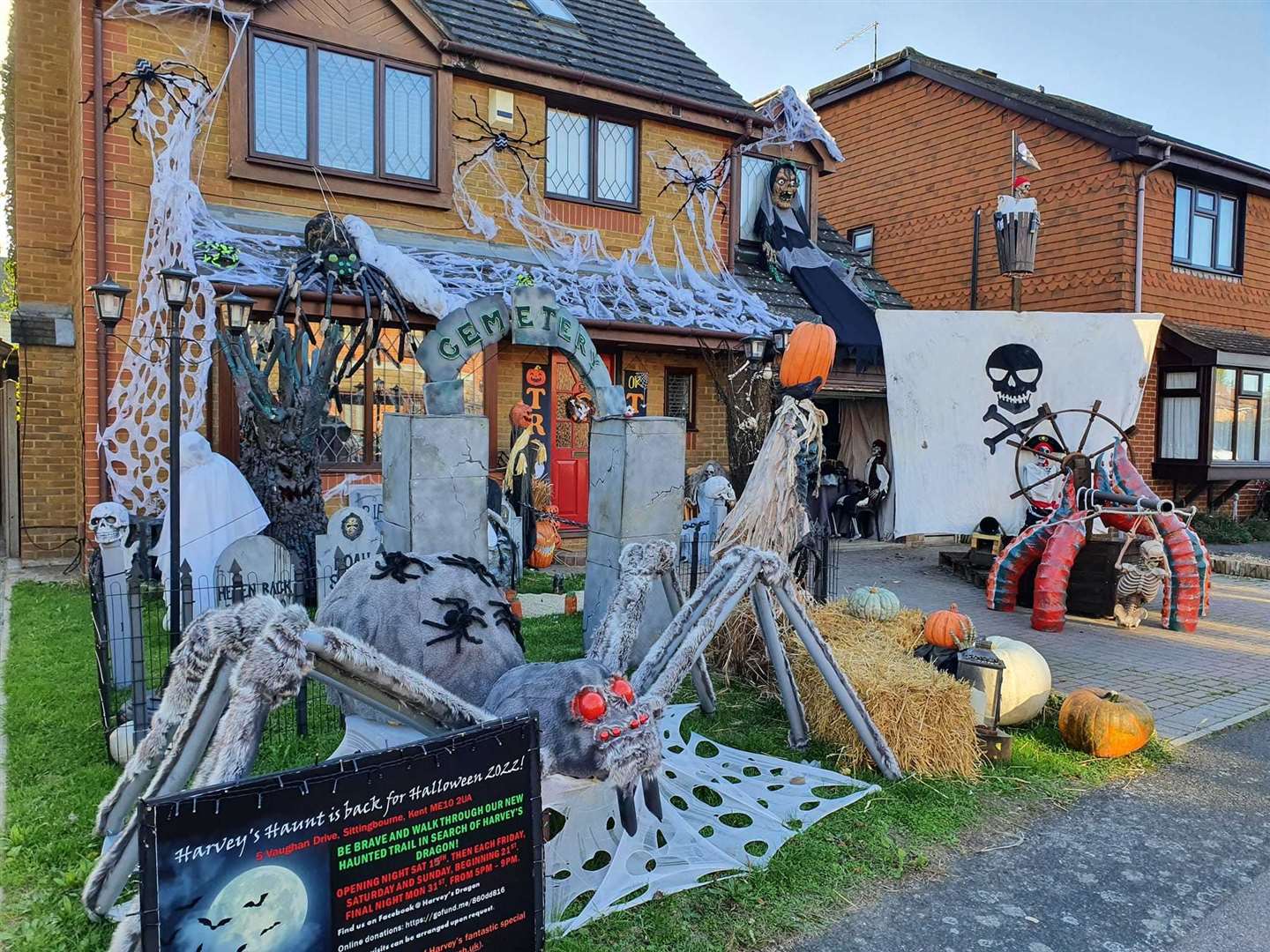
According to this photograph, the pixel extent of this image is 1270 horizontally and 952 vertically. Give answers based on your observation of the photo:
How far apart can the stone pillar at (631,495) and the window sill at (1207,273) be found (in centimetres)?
1362

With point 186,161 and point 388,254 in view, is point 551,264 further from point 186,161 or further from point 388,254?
point 186,161

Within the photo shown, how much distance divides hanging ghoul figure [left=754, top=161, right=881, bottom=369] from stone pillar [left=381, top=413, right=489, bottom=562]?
29.4 feet

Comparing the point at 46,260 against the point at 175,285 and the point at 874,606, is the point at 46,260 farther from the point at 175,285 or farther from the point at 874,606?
the point at 874,606

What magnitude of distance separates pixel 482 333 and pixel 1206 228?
16359 mm

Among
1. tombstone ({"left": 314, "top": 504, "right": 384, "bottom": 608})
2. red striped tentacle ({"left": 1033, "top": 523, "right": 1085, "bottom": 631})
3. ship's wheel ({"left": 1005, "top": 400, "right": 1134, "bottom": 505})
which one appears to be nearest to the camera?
tombstone ({"left": 314, "top": 504, "right": 384, "bottom": 608})

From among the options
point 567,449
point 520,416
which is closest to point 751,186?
point 567,449

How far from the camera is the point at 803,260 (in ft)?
49.2

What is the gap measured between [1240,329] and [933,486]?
10162 mm

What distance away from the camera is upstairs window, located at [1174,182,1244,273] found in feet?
52.9

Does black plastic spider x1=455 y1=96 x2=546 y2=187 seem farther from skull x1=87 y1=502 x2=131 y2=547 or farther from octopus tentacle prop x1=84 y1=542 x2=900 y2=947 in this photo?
octopus tentacle prop x1=84 y1=542 x2=900 y2=947

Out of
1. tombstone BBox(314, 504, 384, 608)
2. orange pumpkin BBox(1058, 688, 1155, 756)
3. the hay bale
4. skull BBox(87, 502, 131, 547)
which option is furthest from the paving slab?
skull BBox(87, 502, 131, 547)

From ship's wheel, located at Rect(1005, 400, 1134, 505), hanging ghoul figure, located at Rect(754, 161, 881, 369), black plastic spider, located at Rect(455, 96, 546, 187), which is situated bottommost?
ship's wheel, located at Rect(1005, 400, 1134, 505)

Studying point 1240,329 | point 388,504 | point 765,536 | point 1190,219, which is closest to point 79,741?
point 388,504

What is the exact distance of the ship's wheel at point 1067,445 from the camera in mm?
10266
